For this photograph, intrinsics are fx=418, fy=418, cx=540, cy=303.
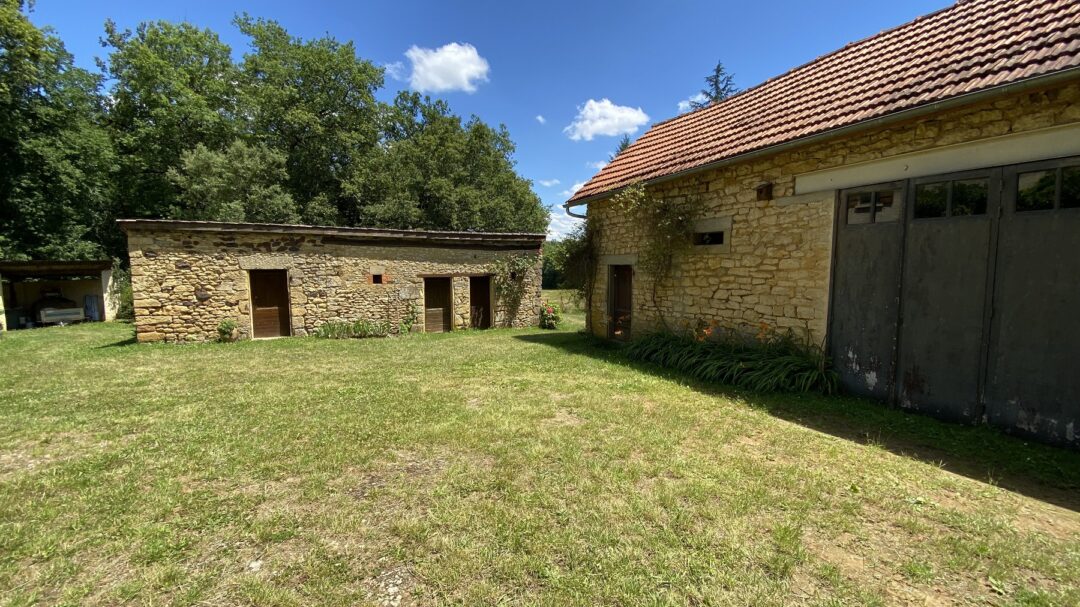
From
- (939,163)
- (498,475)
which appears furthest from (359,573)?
(939,163)

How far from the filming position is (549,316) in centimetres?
1401

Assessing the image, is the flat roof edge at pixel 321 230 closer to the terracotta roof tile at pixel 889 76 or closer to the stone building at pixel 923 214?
the terracotta roof tile at pixel 889 76

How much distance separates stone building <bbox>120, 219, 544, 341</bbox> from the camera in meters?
9.74

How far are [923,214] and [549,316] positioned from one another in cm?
1023

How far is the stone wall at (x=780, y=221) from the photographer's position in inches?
164

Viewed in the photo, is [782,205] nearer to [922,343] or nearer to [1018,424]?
[922,343]

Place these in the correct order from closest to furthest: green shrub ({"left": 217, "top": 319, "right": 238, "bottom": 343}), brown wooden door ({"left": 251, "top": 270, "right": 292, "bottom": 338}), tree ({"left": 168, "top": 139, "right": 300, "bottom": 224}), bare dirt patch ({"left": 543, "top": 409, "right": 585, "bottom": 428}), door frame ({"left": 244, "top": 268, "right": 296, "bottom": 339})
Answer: bare dirt patch ({"left": 543, "top": 409, "right": 585, "bottom": 428}) → green shrub ({"left": 217, "top": 319, "right": 238, "bottom": 343}) → door frame ({"left": 244, "top": 268, "right": 296, "bottom": 339}) → brown wooden door ({"left": 251, "top": 270, "right": 292, "bottom": 338}) → tree ({"left": 168, "top": 139, "right": 300, "bottom": 224})

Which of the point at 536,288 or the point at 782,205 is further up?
the point at 782,205

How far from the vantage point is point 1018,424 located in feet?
13.2

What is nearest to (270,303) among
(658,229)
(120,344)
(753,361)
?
(120,344)

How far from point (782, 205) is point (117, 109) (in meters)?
30.5

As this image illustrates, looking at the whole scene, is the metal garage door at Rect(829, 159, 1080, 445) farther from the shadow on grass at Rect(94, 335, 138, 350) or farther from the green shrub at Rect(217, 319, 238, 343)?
the shadow on grass at Rect(94, 335, 138, 350)

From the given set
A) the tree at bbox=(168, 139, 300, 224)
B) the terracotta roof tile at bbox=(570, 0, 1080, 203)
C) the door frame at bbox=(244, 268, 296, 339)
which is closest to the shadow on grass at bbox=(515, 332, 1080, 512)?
the terracotta roof tile at bbox=(570, 0, 1080, 203)

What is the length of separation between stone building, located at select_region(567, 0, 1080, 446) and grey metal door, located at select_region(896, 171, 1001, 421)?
0.04 feet
